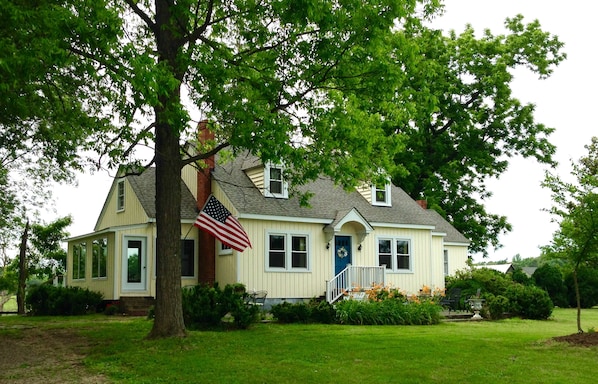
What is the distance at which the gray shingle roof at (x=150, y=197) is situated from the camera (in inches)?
927

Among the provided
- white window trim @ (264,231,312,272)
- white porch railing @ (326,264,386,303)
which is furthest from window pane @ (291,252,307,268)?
white porch railing @ (326,264,386,303)

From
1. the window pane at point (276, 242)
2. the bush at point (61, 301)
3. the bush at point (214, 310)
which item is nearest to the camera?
the bush at point (214, 310)

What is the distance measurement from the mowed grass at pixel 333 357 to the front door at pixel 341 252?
8.57 metres

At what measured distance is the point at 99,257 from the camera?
2392cm

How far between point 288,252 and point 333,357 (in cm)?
1163

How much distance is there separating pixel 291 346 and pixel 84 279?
14807 mm

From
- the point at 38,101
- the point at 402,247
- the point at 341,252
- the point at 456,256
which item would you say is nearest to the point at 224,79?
the point at 38,101

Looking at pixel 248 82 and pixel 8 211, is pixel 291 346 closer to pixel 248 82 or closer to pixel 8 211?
pixel 248 82

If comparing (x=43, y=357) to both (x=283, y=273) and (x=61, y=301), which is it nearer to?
(x=61, y=301)

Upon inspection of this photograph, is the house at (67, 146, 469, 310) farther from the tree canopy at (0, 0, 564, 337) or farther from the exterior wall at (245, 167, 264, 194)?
the tree canopy at (0, 0, 564, 337)

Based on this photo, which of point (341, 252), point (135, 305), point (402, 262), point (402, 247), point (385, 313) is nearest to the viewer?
point (385, 313)

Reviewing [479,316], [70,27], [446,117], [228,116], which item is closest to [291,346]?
[228,116]

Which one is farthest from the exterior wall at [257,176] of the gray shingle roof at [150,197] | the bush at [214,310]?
the bush at [214,310]

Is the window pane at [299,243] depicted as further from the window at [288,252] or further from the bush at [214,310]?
the bush at [214,310]
